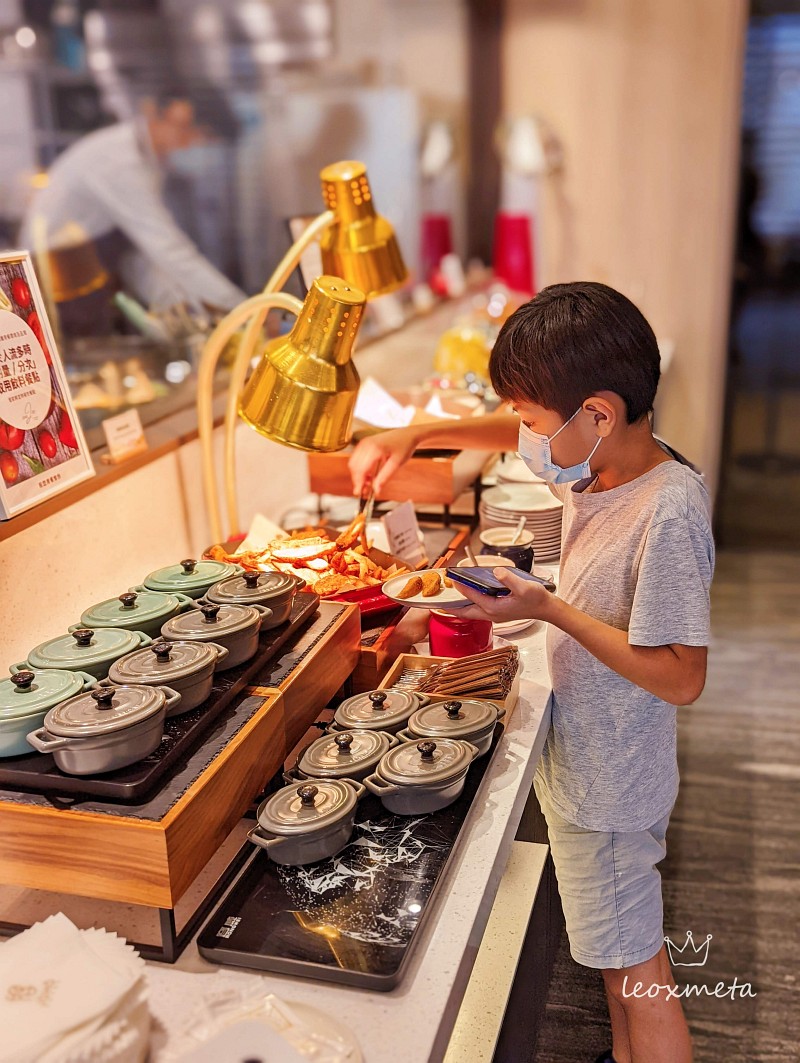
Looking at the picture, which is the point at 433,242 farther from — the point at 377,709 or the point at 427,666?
the point at 377,709

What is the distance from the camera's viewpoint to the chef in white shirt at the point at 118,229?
3828 millimetres

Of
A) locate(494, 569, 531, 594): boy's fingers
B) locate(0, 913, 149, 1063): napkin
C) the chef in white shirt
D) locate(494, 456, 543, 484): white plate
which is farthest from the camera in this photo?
the chef in white shirt

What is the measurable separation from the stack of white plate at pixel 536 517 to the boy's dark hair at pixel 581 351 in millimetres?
873

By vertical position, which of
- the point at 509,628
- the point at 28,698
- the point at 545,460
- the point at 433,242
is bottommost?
the point at 509,628

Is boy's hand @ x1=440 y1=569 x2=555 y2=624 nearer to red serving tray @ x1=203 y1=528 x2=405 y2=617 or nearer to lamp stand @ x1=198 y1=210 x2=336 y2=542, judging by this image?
red serving tray @ x1=203 y1=528 x2=405 y2=617

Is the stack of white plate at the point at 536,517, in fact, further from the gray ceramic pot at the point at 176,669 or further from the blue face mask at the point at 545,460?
the gray ceramic pot at the point at 176,669

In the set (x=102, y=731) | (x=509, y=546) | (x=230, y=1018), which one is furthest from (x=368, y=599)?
(x=230, y=1018)

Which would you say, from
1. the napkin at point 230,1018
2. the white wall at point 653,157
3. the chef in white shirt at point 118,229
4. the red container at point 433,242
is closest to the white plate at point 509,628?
the napkin at point 230,1018

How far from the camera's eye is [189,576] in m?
1.69

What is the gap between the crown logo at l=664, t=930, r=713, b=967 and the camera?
2500 mm

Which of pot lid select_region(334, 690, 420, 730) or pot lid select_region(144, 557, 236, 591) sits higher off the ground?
pot lid select_region(144, 557, 236, 591)

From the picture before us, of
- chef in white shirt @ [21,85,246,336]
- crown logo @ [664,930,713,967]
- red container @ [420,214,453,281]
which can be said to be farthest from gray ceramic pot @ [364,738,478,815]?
red container @ [420,214,453,281]

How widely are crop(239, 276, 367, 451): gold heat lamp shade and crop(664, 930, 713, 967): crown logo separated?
1.60 metres

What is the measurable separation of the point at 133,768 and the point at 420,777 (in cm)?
37
